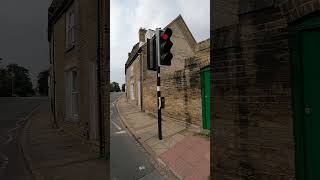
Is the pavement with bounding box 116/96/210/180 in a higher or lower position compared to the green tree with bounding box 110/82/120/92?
lower

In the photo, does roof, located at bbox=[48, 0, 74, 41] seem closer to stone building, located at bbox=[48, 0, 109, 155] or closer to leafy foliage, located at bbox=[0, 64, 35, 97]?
stone building, located at bbox=[48, 0, 109, 155]

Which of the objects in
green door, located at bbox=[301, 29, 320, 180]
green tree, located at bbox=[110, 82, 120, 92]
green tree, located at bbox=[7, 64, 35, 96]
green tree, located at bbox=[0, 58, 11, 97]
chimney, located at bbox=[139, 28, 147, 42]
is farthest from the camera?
green tree, located at bbox=[7, 64, 35, 96]

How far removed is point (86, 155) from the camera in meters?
3.82

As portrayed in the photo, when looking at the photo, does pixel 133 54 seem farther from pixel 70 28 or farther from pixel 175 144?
pixel 70 28

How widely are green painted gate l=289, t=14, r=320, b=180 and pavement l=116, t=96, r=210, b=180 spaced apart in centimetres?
51

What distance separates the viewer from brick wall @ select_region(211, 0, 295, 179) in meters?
1.57

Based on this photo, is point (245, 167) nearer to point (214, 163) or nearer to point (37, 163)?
point (214, 163)

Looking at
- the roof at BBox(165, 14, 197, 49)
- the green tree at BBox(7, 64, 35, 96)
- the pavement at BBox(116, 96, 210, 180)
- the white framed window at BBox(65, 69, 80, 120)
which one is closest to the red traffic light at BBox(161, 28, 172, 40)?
the roof at BBox(165, 14, 197, 49)

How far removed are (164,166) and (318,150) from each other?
2.72 feet

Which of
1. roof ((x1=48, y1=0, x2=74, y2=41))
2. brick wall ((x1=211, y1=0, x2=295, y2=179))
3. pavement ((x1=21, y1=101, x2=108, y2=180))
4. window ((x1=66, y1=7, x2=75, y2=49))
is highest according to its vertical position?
roof ((x1=48, y1=0, x2=74, y2=41))

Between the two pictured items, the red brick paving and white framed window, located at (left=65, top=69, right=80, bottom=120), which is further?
white framed window, located at (left=65, top=69, right=80, bottom=120)

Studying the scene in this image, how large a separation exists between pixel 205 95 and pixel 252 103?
0.32 m

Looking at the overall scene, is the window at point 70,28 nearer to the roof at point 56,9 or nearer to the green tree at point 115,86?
the roof at point 56,9

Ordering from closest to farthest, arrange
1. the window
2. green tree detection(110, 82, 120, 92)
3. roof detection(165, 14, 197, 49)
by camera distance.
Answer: roof detection(165, 14, 197, 49)
green tree detection(110, 82, 120, 92)
the window
